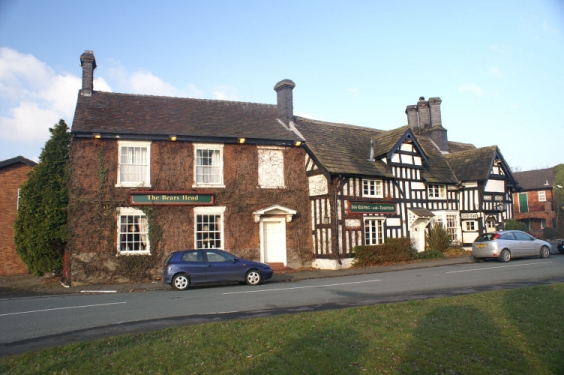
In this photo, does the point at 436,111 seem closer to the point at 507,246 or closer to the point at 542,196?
the point at 507,246

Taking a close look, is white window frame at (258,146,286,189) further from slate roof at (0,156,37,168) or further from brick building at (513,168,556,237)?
brick building at (513,168,556,237)

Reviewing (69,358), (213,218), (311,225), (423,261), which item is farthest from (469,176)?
(69,358)

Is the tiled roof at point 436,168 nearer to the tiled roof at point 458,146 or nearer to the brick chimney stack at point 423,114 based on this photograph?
the brick chimney stack at point 423,114

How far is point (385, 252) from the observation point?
73.2 ft

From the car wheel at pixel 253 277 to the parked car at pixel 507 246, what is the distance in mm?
11387

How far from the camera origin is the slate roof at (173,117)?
1970 cm

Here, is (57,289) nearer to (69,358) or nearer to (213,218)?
(213,218)

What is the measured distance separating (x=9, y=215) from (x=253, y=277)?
15527 millimetres

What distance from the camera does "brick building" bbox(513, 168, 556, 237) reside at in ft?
156

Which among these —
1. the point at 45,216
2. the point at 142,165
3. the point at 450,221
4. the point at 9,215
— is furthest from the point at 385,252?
the point at 9,215

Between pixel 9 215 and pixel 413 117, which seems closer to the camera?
pixel 9 215

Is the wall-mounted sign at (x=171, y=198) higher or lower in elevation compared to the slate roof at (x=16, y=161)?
lower

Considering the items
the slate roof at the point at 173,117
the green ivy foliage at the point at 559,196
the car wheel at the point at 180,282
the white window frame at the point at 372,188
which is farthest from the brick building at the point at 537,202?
the car wheel at the point at 180,282

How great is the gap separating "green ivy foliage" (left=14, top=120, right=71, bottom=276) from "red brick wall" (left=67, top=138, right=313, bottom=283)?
2.51 feet
